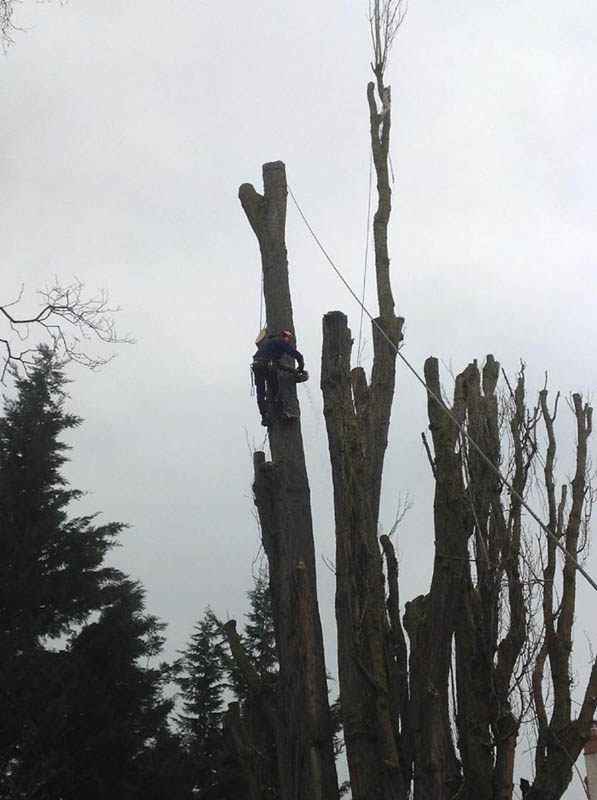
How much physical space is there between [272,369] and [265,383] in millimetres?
200

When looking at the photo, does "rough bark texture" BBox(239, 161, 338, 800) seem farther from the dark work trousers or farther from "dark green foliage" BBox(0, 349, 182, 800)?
"dark green foliage" BBox(0, 349, 182, 800)

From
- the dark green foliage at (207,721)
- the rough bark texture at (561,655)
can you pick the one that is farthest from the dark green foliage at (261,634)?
the rough bark texture at (561,655)

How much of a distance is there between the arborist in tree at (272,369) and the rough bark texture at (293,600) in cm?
9

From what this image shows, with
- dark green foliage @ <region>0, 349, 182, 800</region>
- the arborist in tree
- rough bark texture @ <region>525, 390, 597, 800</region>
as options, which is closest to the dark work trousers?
the arborist in tree

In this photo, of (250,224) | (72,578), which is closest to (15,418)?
(72,578)

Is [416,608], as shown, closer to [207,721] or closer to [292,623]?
[292,623]

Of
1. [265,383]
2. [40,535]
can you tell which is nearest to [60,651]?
[40,535]

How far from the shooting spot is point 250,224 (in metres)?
8.73

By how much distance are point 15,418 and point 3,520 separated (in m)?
2.13

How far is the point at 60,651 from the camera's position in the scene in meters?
15.5

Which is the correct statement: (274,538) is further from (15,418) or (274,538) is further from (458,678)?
(15,418)

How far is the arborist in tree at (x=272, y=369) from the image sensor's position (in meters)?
7.73

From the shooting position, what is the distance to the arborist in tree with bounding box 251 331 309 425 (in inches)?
304

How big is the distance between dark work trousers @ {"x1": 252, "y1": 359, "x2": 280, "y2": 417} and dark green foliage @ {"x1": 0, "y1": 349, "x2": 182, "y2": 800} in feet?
24.8
